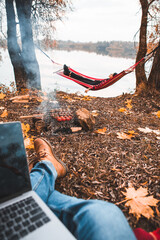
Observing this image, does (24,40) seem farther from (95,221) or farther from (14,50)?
(95,221)

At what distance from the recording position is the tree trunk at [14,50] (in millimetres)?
3540

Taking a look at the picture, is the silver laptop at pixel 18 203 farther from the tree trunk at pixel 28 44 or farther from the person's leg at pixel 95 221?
the tree trunk at pixel 28 44

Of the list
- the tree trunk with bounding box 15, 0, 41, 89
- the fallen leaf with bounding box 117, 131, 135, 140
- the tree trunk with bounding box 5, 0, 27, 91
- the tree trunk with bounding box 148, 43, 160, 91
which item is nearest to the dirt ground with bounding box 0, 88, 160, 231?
the fallen leaf with bounding box 117, 131, 135, 140

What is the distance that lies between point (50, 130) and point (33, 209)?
1.37 meters

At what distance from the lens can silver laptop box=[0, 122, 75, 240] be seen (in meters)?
0.52

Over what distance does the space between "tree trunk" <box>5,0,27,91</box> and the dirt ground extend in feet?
5.16

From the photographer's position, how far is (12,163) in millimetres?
644

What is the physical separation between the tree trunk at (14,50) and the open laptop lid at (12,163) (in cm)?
356

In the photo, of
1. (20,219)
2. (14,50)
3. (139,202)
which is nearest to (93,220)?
(20,219)

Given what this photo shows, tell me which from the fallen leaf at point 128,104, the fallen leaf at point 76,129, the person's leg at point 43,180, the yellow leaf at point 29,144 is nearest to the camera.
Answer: the person's leg at point 43,180

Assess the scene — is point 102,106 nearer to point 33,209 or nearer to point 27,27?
point 33,209

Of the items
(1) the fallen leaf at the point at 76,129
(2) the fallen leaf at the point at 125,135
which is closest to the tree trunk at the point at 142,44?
(2) the fallen leaf at the point at 125,135

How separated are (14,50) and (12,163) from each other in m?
3.86

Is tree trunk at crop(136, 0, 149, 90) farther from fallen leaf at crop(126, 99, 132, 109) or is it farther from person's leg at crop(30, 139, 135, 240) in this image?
person's leg at crop(30, 139, 135, 240)
